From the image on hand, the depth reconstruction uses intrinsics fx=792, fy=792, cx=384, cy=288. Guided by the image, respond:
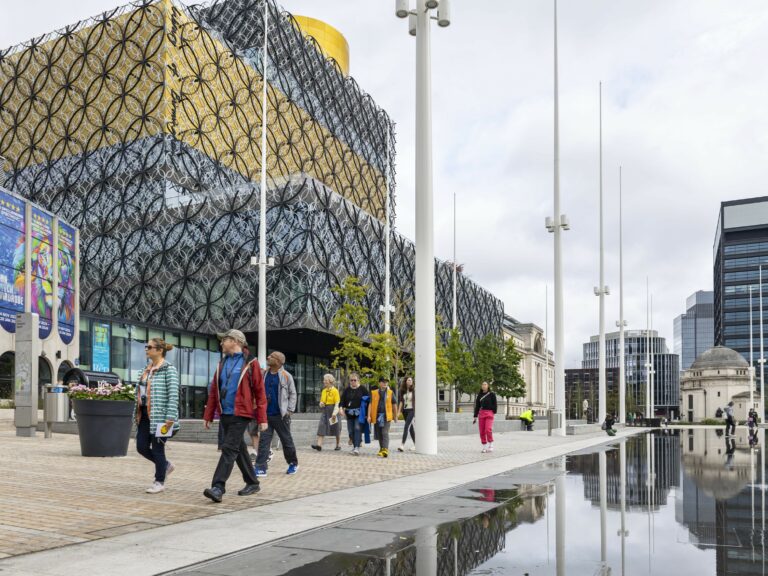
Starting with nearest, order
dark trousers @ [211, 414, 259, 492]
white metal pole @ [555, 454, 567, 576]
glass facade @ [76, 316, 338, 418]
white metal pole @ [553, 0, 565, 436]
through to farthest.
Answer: white metal pole @ [555, 454, 567, 576]
dark trousers @ [211, 414, 259, 492]
white metal pole @ [553, 0, 565, 436]
glass facade @ [76, 316, 338, 418]

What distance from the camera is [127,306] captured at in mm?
54625

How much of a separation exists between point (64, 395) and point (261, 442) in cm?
1240

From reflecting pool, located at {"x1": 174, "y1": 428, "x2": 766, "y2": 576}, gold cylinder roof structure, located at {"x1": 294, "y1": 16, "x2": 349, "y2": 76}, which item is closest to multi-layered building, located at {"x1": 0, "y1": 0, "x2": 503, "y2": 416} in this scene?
gold cylinder roof structure, located at {"x1": 294, "y1": 16, "x2": 349, "y2": 76}

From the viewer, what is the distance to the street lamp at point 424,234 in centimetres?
1895

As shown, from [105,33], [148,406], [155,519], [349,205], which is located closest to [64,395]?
[148,406]

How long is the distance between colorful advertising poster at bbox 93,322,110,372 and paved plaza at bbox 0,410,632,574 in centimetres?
2683

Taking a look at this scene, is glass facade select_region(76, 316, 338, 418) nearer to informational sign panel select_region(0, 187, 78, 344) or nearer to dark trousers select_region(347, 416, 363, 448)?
informational sign panel select_region(0, 187, 78, 344)

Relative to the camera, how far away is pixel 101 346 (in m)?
46.0

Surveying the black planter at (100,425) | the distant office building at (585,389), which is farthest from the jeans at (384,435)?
the distant office building at (585,389)

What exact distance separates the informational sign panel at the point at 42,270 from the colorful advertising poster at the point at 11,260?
1018 millimetres

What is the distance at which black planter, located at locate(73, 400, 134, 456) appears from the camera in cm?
1567

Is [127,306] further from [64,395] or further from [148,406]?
[148,406]

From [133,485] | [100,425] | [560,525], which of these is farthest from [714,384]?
[560,525]

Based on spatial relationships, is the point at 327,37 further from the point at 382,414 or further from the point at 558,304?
the point at 382,414
